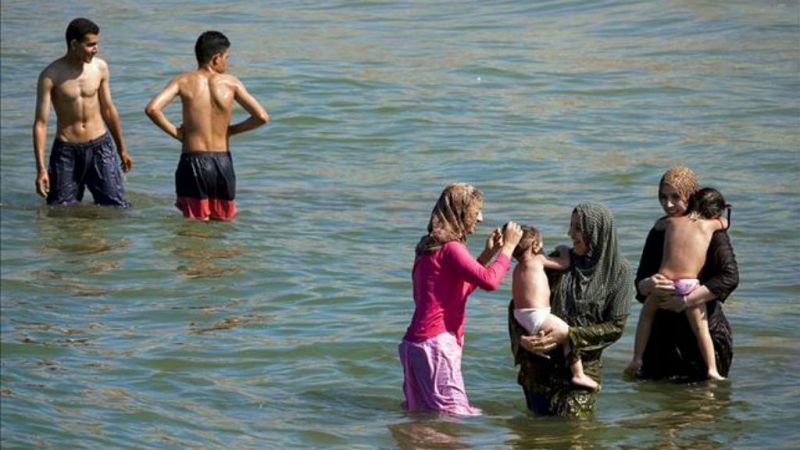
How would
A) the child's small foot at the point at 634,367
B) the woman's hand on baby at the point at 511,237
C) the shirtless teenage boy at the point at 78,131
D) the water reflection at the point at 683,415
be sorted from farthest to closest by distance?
the shirtless teenage boy at the point at 78,131 → the child's small foot at the point at 634,367 → the water reflection at the point at 683,415 → the woman's hand on baby at the point at 511,237

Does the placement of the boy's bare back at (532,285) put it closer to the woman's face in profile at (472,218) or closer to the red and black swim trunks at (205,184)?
the woman's face in profile at (472,218)

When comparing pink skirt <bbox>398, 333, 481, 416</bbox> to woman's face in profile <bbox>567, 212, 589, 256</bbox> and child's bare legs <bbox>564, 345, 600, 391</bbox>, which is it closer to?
child's bare legs <bbox>564, 345, 600, 391</bbox>

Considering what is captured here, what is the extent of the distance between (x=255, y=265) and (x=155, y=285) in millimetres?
823

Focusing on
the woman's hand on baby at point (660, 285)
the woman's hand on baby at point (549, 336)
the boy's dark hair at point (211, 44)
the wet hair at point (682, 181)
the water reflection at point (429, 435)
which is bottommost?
the water reflection at point (429, 435)

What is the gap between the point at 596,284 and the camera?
26.9 ft

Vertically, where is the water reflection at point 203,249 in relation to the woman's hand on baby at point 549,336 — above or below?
below

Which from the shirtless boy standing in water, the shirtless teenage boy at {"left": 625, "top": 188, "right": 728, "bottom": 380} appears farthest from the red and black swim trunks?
the shirtless teenage boy at {"left": 625, "top": 188, "right": 728, "bottom": 380}

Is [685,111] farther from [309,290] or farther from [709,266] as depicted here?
[709,266]

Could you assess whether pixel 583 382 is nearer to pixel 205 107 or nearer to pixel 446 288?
pixel 446 288

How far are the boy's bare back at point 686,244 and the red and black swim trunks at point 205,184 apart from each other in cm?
472

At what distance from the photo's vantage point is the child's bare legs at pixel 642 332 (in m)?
9.14

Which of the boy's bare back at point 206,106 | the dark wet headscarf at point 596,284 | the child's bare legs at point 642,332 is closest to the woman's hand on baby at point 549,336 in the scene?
the dark wet headscarf at point 596,284

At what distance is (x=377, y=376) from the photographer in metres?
9.81

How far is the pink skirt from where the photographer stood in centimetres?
833
